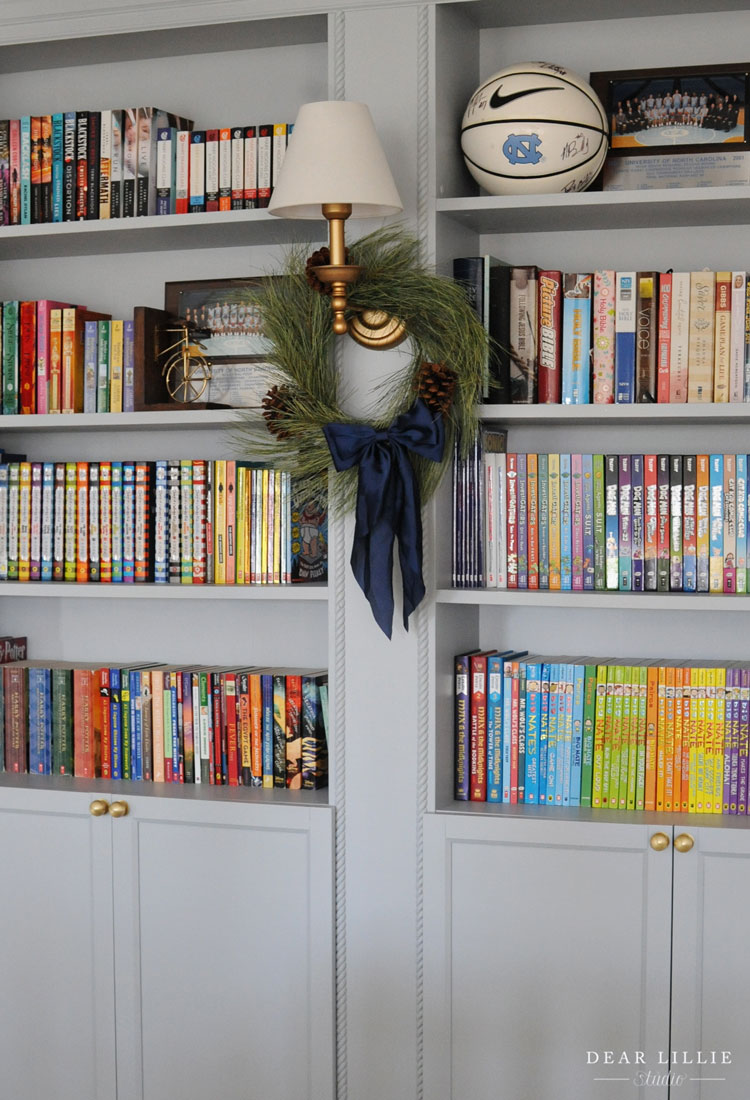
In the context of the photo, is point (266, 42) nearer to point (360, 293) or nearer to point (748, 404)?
point (360, 293)

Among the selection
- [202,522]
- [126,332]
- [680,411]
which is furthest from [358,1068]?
[126,332]

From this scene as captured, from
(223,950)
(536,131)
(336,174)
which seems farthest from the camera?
(223,950)

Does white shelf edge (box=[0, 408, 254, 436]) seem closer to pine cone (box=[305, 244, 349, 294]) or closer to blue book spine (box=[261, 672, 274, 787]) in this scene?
pine cone (box=[305, 244, 349, 294])

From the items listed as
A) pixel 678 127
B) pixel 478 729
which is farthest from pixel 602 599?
pixel 678 127

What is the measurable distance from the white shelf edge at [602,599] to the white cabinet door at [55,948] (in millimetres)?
835

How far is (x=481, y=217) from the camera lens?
88.7 inches

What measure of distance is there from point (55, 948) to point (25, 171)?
63.0 inches

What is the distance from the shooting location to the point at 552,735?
7.34 feet

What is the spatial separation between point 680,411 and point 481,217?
0.54 meters

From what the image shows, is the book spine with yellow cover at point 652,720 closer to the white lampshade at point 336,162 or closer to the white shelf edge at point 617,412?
the white shelf edge at point 617,412

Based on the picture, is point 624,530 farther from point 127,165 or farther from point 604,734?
point 127,165

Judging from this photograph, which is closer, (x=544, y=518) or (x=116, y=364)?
(x=544, y=518)

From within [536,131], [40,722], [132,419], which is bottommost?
[40,722]
